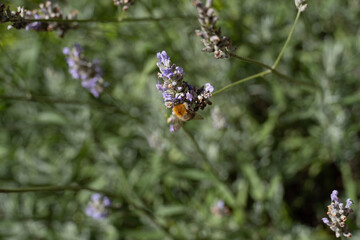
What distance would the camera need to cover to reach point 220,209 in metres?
3.31

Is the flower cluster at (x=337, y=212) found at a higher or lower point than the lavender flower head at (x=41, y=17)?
lower

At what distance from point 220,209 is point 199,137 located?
0.88 meters

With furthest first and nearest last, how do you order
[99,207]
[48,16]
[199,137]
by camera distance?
[199,137] < [99,207] < [48,16]

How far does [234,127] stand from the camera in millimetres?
3961

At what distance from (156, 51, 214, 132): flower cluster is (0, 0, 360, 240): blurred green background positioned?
4.73 feet

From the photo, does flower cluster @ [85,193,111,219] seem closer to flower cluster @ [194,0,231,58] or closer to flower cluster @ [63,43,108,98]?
flower cluster @ [63,43,108,98]

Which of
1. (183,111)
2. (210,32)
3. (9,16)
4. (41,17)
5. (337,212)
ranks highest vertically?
(41,17)

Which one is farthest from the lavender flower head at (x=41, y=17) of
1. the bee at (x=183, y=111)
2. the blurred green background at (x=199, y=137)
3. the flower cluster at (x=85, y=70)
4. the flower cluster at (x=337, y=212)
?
the flower cluster at (x=337, y=212)

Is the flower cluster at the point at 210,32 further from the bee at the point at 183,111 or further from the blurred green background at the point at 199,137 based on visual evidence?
the blurred green background at the point at 199,137

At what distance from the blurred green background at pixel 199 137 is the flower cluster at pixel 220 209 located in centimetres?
7

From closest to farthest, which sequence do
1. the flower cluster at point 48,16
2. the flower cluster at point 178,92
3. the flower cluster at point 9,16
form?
the flower cluster at point 178,92, the flower cluster at point 9,16, the flower cluster at point 48,16

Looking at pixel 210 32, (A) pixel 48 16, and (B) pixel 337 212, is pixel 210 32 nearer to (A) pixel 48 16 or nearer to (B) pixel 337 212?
(B) pixel 337 212

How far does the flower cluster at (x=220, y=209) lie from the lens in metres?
3.29

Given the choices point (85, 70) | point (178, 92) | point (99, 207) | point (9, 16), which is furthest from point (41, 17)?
point (99, 207)
